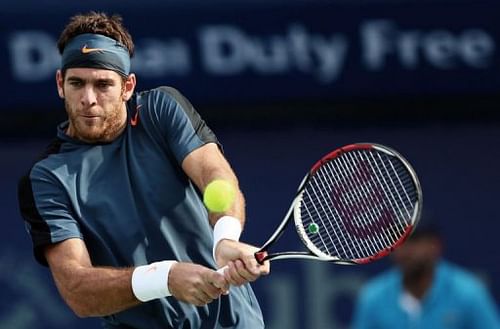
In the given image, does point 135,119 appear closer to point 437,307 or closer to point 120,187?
point 120,187

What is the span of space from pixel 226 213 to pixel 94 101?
23.9 inches

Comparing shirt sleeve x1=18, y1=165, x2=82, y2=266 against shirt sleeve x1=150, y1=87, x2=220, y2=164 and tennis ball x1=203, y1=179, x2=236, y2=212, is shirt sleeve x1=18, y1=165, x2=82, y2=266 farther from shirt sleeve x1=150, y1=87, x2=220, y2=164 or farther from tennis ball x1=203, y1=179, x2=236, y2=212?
tennis ball x1=203, y1=179, x2=236, y2=212

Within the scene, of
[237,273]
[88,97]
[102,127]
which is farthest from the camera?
[102,127]

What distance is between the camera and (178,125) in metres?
5.43

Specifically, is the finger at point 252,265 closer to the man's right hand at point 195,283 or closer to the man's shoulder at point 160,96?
the man's right hand at point 195,283

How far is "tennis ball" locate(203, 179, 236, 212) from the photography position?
5.07m

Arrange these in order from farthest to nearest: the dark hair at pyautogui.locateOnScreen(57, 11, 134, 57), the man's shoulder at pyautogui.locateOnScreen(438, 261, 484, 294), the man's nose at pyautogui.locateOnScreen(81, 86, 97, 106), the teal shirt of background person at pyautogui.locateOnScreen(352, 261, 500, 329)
A: the man's shoulder at pyautogui.locateOnScreen(438, 261, 484, 294), the teal shirt of background person at pyautogui.locateOnScreen(352, 261, 500, 329), the dark hair at pyautogui.locateOnScreen(57, 11, 134, 57), the man's nose at pyautogui.locateOnScreen(81, 86, 97, 106)

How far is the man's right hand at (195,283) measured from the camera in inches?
194

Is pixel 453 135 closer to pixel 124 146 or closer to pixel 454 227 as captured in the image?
pixel 454 227

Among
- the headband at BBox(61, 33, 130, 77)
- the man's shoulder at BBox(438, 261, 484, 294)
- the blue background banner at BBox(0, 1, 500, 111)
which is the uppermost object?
the headband at BBox(61, 33, 130, 77)

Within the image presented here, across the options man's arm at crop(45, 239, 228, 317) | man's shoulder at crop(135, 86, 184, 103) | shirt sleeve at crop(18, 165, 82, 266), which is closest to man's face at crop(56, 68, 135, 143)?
man's shoulder at crop(135, 86, 184, 103)

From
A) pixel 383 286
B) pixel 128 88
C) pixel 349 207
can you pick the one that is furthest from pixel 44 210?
pixel 383 286

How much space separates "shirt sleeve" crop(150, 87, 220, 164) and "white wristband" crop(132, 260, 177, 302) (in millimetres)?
446

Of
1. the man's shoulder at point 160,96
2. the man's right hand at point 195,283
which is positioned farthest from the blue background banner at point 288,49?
the man's right hand at point 195,283
